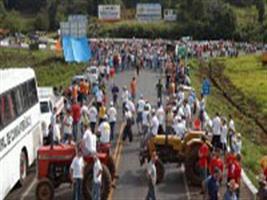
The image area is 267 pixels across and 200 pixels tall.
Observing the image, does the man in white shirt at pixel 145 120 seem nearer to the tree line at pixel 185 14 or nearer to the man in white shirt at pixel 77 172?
the man in white shirt at pixel 77 172

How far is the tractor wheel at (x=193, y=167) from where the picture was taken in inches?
961

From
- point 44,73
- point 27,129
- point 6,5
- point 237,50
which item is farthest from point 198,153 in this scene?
point 6,5

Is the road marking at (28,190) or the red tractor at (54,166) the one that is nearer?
the red tractor at (54,166)

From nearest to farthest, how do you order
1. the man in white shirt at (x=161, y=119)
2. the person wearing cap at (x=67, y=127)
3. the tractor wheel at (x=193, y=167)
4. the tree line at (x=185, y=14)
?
the tractor wheel at (x=193, y=167) → the man in white shirt at (x=161, y=119) → the person wearing cap at (x=67, y=127) → the tree line at (x=185, y=14)

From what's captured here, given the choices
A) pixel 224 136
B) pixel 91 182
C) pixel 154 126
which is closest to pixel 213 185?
pixel 91 182

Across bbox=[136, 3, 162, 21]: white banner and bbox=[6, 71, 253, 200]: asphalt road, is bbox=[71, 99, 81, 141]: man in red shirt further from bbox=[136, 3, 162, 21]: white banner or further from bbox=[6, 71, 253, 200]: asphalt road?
bbox=[136, 3, 162, 21]: white banner

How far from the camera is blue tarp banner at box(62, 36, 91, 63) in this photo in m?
62.0

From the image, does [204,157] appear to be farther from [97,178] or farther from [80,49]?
[80,49]

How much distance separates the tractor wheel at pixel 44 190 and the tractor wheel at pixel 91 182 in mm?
1008

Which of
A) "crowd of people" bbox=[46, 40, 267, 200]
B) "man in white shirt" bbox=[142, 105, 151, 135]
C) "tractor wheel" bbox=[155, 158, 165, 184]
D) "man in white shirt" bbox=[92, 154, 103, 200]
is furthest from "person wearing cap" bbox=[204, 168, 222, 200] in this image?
"man in white shirt" bbox=[142, 105, 151, 135]

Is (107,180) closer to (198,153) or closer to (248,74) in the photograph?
(198,153)

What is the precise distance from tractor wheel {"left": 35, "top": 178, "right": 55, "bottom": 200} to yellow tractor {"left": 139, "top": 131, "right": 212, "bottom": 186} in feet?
12.0

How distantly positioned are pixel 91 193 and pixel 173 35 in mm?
86078

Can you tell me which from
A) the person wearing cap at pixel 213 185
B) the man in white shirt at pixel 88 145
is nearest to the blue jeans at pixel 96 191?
the man in white shirt at pixel 88 145
